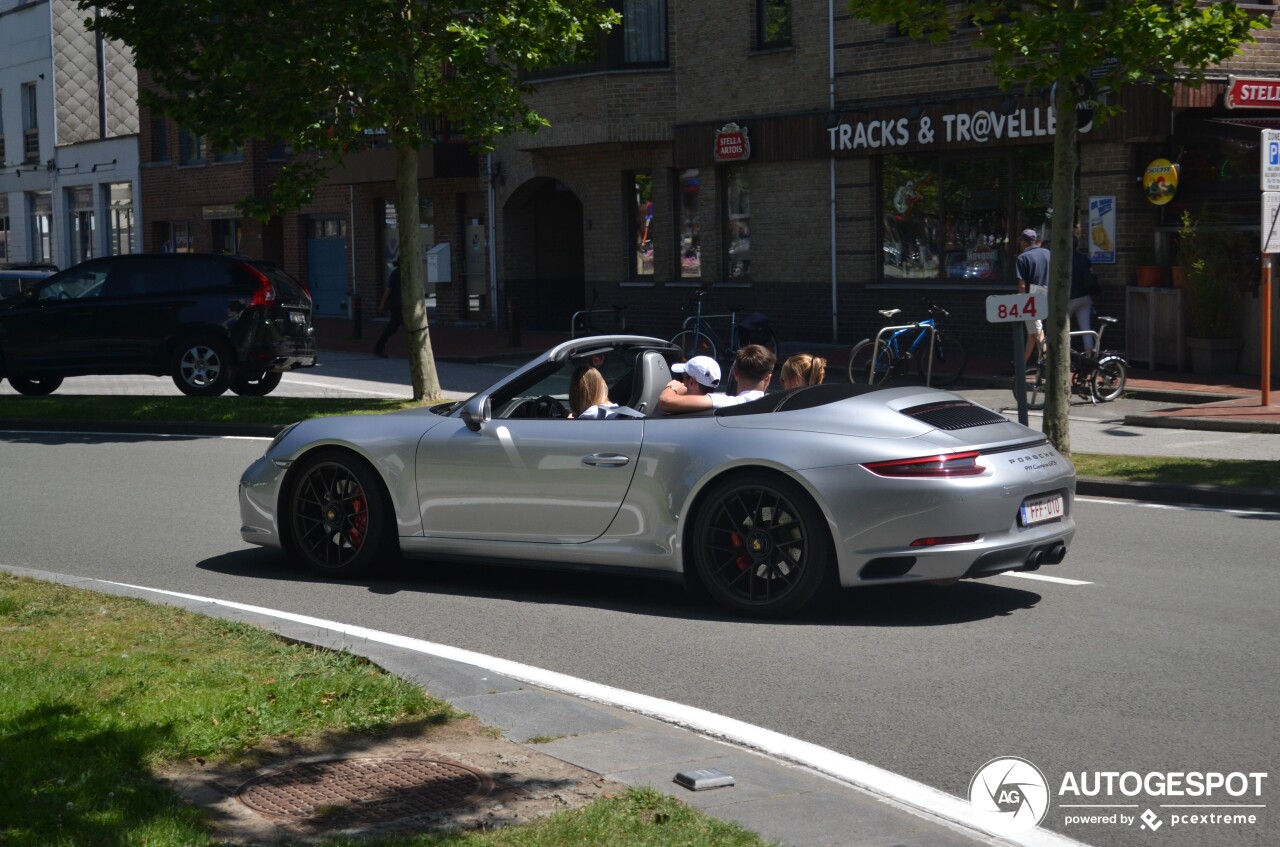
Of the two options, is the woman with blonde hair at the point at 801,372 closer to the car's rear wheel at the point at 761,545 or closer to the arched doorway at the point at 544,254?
the car's rear wheel at the point at 761,545

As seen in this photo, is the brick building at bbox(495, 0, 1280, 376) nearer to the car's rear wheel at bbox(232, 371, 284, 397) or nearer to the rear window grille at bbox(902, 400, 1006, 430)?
the car's rear wheel at bbox(232, 371, 284, 397)

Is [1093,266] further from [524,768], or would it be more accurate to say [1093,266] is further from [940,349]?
[524,768]

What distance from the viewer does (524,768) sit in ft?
17.1

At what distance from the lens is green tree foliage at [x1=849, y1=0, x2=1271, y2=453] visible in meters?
11.9

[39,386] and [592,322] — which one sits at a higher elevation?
[592,322]

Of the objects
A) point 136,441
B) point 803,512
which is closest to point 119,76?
point 136,441

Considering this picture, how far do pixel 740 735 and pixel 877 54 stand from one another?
67.3 feet

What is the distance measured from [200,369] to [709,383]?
13.7 m

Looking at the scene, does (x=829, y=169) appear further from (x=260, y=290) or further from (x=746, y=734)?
(x=746, y=734)

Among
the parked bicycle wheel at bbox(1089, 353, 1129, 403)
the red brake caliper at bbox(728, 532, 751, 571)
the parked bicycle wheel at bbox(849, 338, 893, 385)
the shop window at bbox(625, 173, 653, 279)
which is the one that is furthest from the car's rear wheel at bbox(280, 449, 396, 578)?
the shop window at bbox(625, 173, 653, 279)

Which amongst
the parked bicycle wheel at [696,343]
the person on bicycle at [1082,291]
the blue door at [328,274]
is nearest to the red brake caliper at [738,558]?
the person on bicycle at [1082,291]

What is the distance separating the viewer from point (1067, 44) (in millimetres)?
11953

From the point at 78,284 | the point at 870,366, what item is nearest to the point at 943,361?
the point at 870,366

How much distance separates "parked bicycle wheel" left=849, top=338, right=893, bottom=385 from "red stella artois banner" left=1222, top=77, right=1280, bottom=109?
17.9ft
